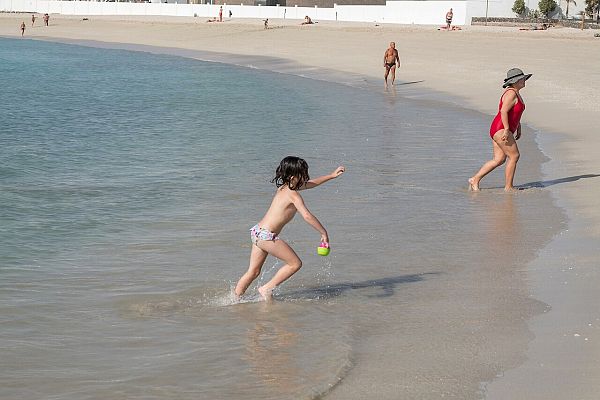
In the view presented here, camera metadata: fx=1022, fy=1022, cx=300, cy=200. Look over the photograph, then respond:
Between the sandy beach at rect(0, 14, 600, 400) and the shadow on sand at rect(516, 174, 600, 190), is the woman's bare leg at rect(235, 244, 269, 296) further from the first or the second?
the shadow on sand at rect(516, 174, 600, 190)

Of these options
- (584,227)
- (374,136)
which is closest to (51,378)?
(584,227)

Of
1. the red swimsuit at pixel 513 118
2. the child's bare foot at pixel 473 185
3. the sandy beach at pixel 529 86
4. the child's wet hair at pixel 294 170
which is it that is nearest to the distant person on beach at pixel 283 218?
the child's wet hair at pixel 294 170

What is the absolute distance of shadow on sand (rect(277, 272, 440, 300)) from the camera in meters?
8.29

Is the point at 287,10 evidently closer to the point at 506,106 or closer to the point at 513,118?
the point at 513,118

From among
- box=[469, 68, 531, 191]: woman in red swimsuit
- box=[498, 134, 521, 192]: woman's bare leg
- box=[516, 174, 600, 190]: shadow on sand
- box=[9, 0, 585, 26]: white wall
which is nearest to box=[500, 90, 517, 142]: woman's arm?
box=[469, 68, 531, 191]: woman in red swimsuit

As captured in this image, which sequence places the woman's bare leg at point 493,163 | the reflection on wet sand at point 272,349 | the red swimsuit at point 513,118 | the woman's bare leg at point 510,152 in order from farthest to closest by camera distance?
the woman's bare leg at point 493,163 < the woman's bare leg at point 510,152 < the red swimsuit at point 513,118 < the reflection on wet sand at point 272,349

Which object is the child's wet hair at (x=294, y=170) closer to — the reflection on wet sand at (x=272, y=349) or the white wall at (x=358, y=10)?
the reflection on wet sand at (x=272, y=349)

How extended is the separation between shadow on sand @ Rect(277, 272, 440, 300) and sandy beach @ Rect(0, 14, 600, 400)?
1.04 meters

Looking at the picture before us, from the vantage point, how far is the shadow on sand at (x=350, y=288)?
8.29 metres

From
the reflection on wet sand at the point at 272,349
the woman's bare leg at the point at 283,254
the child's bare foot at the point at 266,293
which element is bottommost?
the reflection on wet sand at the point at 272,349

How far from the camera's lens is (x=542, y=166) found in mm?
14773

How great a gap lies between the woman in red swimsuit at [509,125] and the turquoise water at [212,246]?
1.49 ft

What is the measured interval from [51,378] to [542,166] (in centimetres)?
986

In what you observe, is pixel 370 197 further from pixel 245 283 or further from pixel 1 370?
pixel 1 370
